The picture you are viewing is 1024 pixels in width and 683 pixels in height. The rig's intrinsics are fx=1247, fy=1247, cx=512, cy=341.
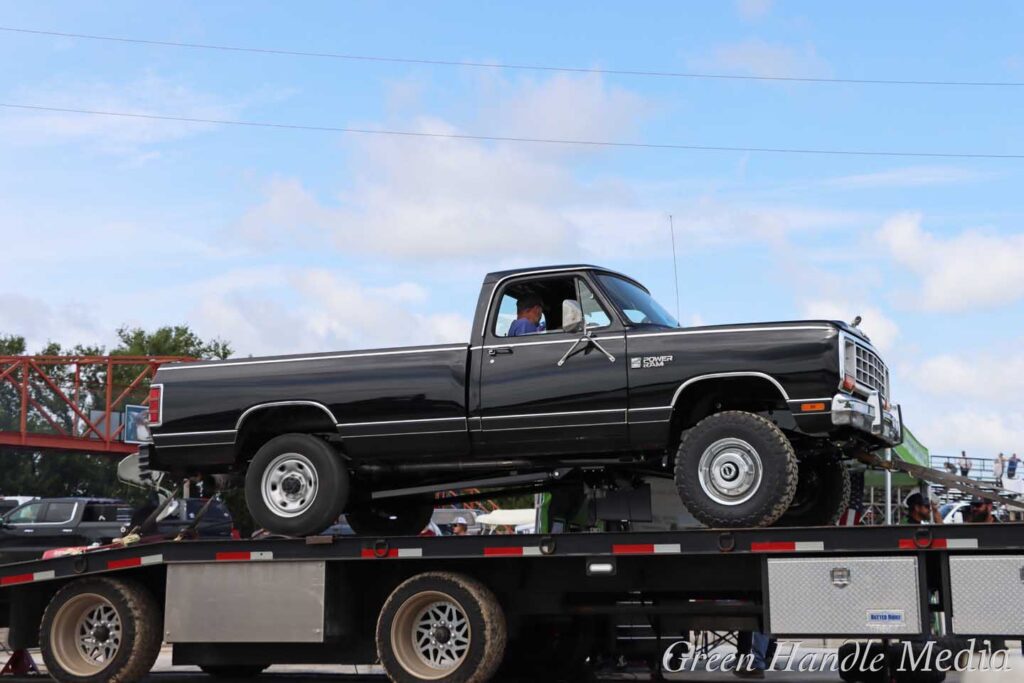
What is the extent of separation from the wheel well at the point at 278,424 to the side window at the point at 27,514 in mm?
14532

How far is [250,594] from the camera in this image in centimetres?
948

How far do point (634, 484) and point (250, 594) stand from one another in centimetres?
309

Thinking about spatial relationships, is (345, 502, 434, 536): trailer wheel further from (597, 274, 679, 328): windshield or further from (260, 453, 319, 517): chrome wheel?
(597, 274, 679, 328): windshield

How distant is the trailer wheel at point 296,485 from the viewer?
9.59 meters

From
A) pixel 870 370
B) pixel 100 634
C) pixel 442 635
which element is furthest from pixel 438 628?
pixel 870 370

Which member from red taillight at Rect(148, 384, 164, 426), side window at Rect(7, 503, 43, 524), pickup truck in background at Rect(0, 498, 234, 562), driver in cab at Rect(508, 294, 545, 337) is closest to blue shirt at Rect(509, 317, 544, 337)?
driver in cab at Rect(508, 294, 545, 337)

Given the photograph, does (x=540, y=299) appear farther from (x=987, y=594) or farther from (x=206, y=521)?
(x=206, y=521)

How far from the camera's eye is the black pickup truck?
333 inches

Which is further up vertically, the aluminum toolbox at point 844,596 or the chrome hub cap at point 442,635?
the aluminum toolbox at point 844,596

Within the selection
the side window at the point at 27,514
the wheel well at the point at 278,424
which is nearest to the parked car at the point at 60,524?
the side window at the point at 27,514

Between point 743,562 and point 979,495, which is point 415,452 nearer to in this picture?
point 743,562

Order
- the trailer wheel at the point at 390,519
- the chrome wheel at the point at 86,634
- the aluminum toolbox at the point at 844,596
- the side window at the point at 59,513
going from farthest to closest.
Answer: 1. the side window at the point at 59,513
2. the trailer wheel at the point at 390,519
3. the chrome wheel at the point at 86,634
4. the aluminum toolbox at the point at 844,596

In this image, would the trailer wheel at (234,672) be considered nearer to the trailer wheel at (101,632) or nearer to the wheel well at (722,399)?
the trailer wheel at (101,632)

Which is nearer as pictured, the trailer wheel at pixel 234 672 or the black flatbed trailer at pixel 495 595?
the black flatbed trailer at pixel 495 595
